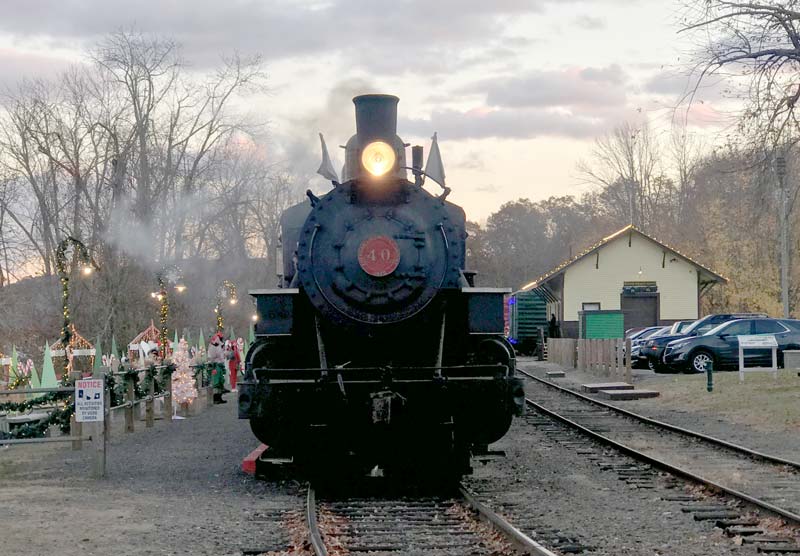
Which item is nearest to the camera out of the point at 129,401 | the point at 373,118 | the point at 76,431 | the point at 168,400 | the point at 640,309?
the point at 373,118

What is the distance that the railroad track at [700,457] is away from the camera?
387 inches

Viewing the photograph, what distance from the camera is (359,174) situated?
9.99m

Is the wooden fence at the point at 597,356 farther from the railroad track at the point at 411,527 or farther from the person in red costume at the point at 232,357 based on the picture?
the railroad track at the point at 411,527

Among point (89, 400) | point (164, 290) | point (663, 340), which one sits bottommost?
point (89, 400)

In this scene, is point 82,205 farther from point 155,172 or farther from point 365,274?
point 365,274

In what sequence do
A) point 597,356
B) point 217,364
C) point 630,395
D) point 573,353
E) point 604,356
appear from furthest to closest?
point 573,353 → point 597,356 → point 604,356 → point 217,364 → point 630,395

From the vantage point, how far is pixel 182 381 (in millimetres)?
20578

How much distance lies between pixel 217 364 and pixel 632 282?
27026 millimetres

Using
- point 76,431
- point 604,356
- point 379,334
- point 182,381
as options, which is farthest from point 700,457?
point 604,356

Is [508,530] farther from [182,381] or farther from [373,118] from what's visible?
[182,381]

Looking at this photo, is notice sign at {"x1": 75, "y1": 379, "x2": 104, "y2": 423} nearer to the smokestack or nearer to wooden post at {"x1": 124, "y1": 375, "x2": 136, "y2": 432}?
the smokestack

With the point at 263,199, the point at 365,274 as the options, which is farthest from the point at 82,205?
the point at 365,274

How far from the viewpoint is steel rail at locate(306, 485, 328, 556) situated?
7035 millimetres

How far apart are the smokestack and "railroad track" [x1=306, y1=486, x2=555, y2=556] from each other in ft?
11.3
